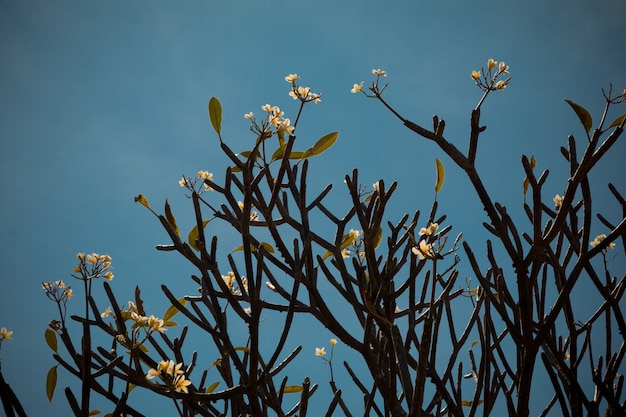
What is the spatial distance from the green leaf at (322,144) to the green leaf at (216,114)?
0.23 metres

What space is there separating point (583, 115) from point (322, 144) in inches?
23.7

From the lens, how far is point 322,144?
4.67 ft

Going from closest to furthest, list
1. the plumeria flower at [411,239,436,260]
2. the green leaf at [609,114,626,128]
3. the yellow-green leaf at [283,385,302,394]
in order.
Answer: the plumeria flower at [411,239,436,260] → the green leaf at [609,114,626,128] → the yellow-green leaf at [283,385,302,394]

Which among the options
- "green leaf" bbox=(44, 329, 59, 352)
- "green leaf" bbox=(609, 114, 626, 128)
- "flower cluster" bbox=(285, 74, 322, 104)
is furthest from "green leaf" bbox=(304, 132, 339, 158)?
"green leaf" bbox=(44, 329, 59, 352)

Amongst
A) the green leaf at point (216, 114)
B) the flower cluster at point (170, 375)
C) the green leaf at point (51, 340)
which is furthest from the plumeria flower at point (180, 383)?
the green leaf at point (216, 114)

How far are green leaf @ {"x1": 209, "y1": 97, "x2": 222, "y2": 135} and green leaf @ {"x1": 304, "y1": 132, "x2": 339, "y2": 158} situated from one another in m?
0.23

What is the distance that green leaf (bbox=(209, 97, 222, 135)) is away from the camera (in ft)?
4.48

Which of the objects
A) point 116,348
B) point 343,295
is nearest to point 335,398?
point 343,295

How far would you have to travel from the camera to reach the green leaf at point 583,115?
1197 millimetres

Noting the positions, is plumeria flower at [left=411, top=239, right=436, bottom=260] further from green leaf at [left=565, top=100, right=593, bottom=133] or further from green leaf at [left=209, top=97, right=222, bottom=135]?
green leaf at [left=209, top=97, right=222, bottom=135]

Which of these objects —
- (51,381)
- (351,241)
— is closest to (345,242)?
(351,241)

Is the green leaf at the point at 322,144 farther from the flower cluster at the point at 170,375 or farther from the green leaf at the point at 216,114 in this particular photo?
the flower cluster at the point at 170,375

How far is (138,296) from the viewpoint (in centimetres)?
158

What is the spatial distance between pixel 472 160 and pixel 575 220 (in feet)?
1.04
